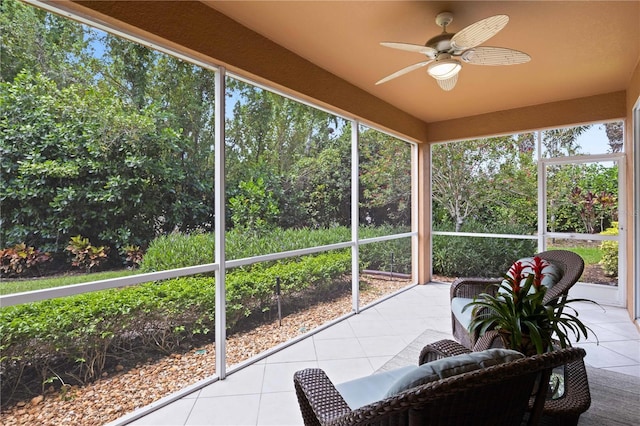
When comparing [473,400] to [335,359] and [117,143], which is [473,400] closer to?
[335,359]

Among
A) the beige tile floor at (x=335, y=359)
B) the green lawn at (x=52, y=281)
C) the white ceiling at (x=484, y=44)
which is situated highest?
the white ceiling at (x=484, y=44)

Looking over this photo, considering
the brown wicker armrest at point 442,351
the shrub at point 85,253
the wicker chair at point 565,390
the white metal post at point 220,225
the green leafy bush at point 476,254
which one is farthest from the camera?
the green leafy bush at point 476,254

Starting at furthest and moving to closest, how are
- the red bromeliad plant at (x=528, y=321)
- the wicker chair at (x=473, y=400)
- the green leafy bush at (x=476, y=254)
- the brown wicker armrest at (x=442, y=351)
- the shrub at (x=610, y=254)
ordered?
1. the green leafy bush at (x=476, y=254)
2. the shrub at (x=610, y=254)
3. the brown wicker armrest at (x=442, y=351)
4. the red bromeliad plant at (x=528, y=321)
5. the wicker chair at (x=473, y=400)

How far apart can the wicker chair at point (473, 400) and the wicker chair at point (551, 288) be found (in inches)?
35.1

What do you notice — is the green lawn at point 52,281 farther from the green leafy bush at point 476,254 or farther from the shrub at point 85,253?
the green leafy bush at point 476,254

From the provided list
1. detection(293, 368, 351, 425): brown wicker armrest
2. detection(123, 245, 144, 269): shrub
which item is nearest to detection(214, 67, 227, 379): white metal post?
detection(123, 245, 144, 269): shrub

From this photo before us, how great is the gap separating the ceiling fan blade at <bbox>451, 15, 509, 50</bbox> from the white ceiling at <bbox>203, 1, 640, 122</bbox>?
1.13 feet

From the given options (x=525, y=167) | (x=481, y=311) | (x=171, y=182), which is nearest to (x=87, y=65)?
(x=171, y=182)

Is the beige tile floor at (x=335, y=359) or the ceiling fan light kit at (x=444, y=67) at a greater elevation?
the ceiling fan light kit at (x=444, y=67)

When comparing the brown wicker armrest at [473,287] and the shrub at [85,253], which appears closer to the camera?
the shrub at [85,253]

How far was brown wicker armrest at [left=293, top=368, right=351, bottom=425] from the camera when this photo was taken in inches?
45.7

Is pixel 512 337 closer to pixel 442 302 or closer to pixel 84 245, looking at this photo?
pixel 84 245

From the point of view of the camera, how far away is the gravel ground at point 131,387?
171cm

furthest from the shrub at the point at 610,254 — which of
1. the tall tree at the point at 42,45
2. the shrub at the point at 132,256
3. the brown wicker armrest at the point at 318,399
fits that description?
the tall tree at the point at 42,45
